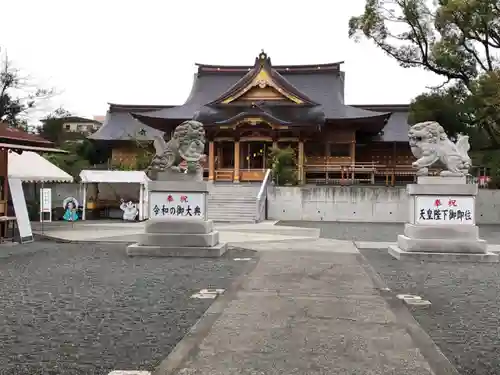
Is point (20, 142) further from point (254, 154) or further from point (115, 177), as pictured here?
point (254, 154)

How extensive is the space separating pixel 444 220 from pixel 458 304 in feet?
16.6

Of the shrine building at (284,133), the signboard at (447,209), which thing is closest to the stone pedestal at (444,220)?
the signboard at (447,209)

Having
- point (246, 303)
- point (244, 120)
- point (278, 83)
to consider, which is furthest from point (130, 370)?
point (278, 83)

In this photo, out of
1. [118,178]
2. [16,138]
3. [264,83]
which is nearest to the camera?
[16,138]

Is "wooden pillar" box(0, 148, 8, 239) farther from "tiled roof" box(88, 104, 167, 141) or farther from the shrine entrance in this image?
"tiled roof" box(88, 104, 167, 141)

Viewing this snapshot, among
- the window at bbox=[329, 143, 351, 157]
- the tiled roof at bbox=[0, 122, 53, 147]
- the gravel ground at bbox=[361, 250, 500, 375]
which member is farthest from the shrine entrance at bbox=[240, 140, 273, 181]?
the gravel ground at bbox=[361, 250, 500, 375]

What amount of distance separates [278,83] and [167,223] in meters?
20.1

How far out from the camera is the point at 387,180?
28.5 metres

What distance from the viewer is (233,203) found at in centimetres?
2394

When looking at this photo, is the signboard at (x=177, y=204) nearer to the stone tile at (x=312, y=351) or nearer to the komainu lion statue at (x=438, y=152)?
the komainu lion statue at (x=438, y=152)

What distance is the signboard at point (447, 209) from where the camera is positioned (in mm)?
11555

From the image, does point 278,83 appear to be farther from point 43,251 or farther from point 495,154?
point 43,251

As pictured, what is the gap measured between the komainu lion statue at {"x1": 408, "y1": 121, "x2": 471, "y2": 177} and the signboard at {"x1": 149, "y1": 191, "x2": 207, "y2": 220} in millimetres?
4908

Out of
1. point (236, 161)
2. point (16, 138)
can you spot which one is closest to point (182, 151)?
point (16, 138)
